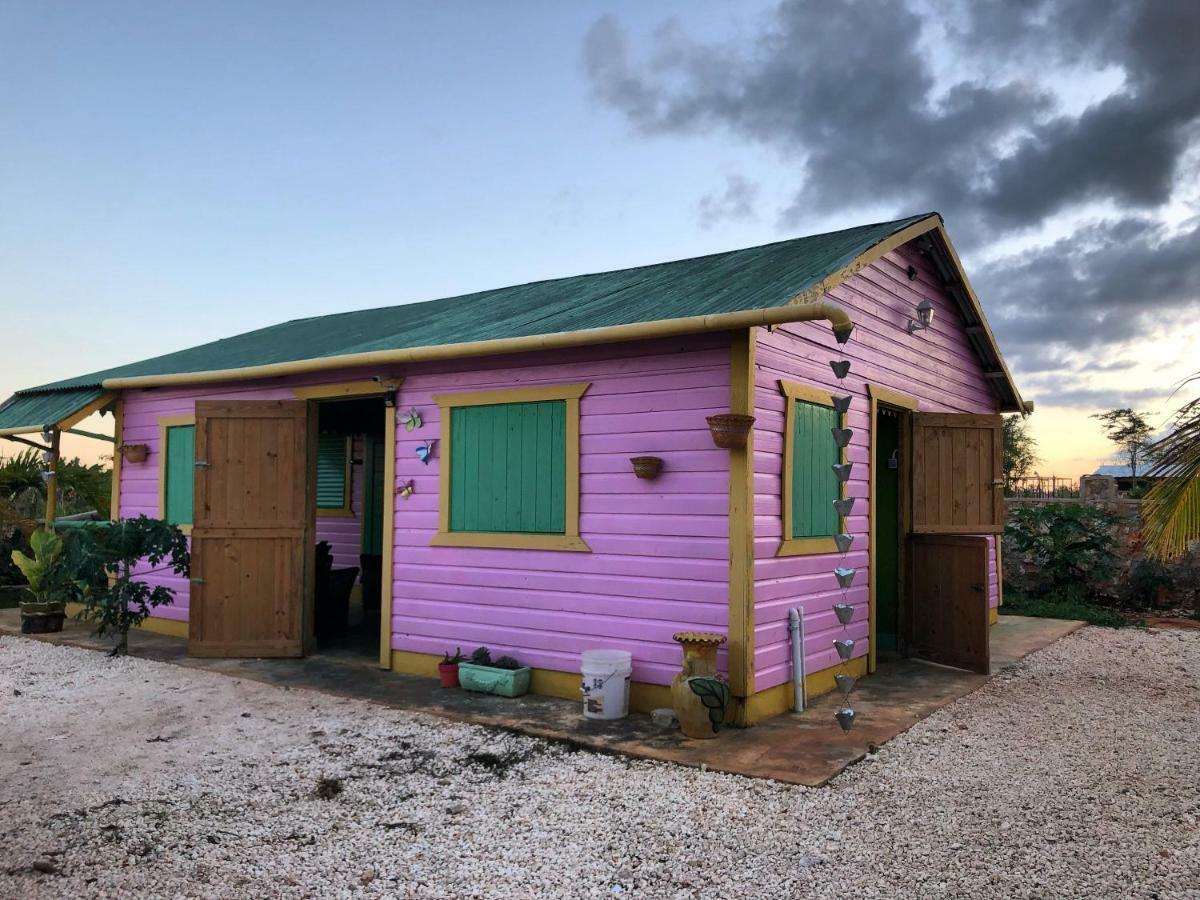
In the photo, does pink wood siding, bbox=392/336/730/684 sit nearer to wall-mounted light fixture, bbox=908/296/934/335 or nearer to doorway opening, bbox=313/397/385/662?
wall-mounted light fixture, bbox=908/296/934/335

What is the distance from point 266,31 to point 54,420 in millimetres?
4771

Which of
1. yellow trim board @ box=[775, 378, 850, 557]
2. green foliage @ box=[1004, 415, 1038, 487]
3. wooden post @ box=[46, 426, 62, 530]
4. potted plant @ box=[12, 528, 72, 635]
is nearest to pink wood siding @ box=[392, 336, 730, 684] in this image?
yellow trim board @ box=[775, 378, 850, 557]

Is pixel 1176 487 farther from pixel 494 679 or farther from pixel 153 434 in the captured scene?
pixel 153 434

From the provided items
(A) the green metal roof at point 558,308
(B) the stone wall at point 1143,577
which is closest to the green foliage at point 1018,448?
(B) the stone wall at point 1143,577

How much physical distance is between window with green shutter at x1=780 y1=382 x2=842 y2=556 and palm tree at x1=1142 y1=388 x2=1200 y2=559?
5.71 feet

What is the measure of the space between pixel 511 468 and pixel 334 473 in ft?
17.2

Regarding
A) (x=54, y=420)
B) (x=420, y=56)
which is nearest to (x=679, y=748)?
(x=54, y=420)

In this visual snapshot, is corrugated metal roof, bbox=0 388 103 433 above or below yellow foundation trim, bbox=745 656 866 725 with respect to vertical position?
above

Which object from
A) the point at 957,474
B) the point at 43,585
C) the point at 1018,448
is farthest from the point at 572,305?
the point at 1018,448

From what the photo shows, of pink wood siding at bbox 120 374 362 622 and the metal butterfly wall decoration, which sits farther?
pink wood siding at bbox 120 374 362 622

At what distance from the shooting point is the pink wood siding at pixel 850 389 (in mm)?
5285

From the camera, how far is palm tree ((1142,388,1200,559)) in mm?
4078

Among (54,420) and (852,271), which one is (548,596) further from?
(54,420)

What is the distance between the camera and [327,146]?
34.2 feet
